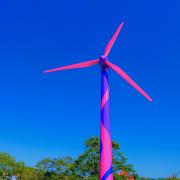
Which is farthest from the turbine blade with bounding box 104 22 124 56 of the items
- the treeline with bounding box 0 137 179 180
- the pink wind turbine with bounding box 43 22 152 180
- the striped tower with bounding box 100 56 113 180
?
the treeline with bounding box 0 137 179 180

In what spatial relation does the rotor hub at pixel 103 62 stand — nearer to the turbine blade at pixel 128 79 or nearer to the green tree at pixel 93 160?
the turbine blade at pixel 128 79

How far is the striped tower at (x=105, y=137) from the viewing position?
1034 inches

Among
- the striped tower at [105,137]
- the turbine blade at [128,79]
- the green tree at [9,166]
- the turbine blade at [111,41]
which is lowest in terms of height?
the striped tower at [105,137]

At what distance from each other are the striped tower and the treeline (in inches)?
1114

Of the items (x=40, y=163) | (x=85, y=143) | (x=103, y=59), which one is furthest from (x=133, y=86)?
(x=40, y=163)

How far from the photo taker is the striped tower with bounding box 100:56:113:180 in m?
26.3

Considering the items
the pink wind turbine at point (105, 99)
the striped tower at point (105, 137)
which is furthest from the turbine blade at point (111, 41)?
the striped tower at point (105, 137)

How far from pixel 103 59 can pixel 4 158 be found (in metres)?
A: 46.2

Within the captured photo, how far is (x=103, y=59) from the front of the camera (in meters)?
30.6

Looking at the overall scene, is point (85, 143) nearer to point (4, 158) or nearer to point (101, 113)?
point (4, 158)

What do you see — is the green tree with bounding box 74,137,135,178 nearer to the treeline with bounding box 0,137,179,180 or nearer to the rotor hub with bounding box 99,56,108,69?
the treeline with bounding box 0,137,179,180

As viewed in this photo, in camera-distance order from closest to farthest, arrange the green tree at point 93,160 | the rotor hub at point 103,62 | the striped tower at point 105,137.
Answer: the striped tower at point 105,137
the rotor hub at point 103,62
the green tree at point 93,160

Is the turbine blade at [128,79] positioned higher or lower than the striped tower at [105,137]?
higher

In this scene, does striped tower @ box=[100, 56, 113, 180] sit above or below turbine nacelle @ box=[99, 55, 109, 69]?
below
